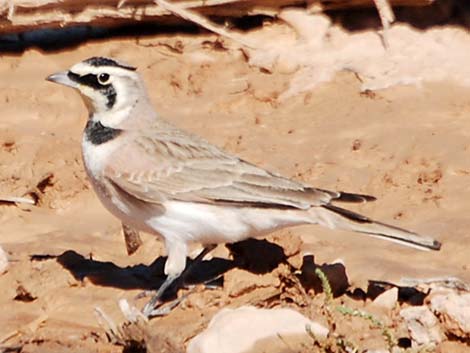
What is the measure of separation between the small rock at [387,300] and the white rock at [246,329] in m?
0.50

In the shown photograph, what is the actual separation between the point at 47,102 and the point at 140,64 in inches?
34.1

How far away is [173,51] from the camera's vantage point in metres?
12.5

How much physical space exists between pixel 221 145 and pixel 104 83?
2479 millimetres

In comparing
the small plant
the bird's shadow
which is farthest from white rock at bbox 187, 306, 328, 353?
the bird's shadow

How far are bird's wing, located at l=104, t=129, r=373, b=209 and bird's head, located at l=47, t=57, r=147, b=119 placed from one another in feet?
0.78

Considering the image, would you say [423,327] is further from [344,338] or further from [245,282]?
[245,282]

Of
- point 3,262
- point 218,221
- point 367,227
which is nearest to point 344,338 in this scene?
point 367,227

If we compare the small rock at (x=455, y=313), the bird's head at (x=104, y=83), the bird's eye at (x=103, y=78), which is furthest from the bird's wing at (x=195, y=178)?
the small rock at (x=455, y=313)

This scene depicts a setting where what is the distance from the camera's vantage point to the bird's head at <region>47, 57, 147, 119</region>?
8477mm

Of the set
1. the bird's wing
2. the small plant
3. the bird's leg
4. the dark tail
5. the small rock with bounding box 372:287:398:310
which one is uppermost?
the bird's wing

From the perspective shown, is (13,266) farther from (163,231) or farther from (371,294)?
(371,294)

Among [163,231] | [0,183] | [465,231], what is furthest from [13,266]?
[465,231]

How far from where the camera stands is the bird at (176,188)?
8109 mm

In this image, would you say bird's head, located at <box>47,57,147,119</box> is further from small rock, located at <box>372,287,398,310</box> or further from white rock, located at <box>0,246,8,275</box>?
small rock, located at <box>372,287,398,310</box>
